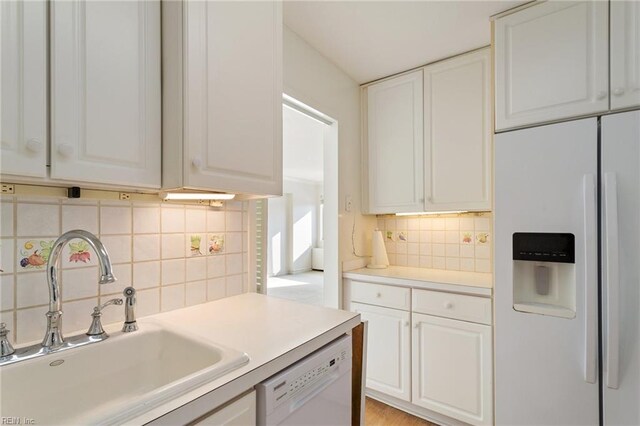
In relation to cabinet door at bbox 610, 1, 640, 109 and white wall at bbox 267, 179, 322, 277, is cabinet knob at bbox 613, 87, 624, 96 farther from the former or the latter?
white wall at bbox 267, 179, 322, 277

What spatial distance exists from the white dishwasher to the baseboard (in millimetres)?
1067

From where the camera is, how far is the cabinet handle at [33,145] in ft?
2.35

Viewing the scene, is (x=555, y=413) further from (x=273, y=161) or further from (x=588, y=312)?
(x=273, y=161)

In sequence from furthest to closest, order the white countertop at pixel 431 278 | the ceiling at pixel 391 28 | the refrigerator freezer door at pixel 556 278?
the white countertop at pixel 431 278 → the ceiling at pixel 391 28 → the refrigerator freezer door at pixel 556 278

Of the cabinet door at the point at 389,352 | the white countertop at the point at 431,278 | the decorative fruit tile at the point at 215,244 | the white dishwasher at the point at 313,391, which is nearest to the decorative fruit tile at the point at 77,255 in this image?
the decorative fruit tile at the point at 215,244

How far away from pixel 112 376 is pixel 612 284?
1926 millimetres

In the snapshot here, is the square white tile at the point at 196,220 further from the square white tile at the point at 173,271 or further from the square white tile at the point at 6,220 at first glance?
the square white tile at the point at 6,220

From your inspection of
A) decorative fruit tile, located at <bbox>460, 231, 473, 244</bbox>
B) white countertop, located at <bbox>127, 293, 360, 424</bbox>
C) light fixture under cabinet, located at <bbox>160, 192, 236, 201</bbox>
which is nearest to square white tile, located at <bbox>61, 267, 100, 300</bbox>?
white countertop, located at <bbox>127, 293, 360, 424</bbox>

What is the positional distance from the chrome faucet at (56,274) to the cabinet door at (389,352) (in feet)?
4.83

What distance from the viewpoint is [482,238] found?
2166 mm

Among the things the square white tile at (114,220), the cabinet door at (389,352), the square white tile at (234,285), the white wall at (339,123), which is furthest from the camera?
the cabinet door at (389,352)

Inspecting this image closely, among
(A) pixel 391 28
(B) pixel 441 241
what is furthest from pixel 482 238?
(A) pixel 391 28

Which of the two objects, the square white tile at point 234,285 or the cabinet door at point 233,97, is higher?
the cabinet door at point 233,97

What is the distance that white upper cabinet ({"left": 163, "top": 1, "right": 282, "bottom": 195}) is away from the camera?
961mm
